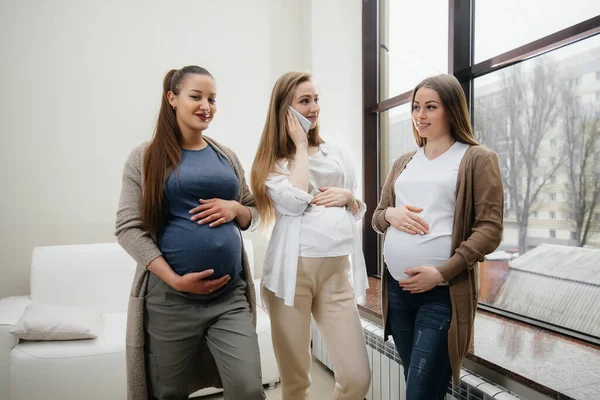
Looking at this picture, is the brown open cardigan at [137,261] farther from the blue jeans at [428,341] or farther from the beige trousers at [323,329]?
A: the blue jeans at [428,341]

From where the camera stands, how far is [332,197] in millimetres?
1514

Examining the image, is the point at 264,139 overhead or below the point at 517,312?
overhead

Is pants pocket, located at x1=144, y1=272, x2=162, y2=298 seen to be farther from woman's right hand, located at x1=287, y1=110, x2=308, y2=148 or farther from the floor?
the floor

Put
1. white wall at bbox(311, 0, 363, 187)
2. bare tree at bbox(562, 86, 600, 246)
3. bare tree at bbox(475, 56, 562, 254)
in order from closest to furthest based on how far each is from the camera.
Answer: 1. bare tree at bbox(562, 86, 600, 246)
2. bare tree at bbox(475, 56, 562, 254)
3. white wall at bbox(311, 0, 363, 187)

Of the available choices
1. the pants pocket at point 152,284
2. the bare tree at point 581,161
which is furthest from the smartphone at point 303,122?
the bare tree at point 581,161

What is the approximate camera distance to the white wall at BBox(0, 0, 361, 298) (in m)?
2.76

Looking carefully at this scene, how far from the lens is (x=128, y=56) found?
3.01 meters

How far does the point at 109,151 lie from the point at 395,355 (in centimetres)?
234

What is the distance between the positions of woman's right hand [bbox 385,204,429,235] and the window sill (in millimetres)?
612

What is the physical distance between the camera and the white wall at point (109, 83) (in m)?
2.76

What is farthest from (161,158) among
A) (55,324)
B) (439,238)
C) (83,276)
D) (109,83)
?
(109,83)

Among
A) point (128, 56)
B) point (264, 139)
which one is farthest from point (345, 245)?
point (128, 56)

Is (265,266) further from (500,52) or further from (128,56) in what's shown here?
(128,56)

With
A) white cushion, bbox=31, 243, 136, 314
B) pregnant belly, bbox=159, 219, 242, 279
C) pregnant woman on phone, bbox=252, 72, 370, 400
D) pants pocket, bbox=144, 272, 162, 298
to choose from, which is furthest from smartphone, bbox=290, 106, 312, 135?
white cushion, bbox=31, 243, 136, 314
